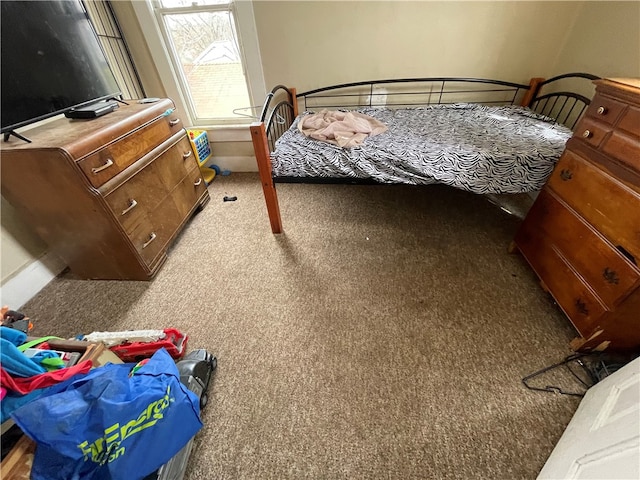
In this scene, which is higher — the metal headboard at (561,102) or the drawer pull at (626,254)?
the metal headboard at (561,102)

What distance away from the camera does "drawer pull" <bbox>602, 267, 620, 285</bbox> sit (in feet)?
3.42

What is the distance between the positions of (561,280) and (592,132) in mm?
657

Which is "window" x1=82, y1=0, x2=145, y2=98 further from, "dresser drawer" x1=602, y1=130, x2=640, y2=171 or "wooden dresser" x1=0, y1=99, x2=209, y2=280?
"dresser drawer" x1=602, y1=130, x2=640, y2=171

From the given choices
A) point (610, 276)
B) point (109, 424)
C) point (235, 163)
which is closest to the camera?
point (109, 424)

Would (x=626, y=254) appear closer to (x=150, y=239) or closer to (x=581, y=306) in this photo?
(x=581, y=306)

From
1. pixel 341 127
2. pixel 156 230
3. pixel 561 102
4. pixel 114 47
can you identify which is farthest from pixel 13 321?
pixel 561 102

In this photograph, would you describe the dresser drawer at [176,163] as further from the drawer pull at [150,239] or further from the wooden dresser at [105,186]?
the drawer pull at [150,239]

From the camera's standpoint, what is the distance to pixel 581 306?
1188mm

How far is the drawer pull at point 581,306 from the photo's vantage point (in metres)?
1.17

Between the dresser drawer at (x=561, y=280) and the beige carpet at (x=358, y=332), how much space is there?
12 cm

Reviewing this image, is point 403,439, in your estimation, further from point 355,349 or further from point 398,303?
point 398,303

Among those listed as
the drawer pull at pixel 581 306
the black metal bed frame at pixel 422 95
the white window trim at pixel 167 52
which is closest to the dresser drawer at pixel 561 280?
the drawer pull at pixel 581 306

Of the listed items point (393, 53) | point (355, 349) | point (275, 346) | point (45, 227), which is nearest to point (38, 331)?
point (45, 227)

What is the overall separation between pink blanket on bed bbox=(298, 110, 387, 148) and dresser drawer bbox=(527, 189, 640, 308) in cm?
106
